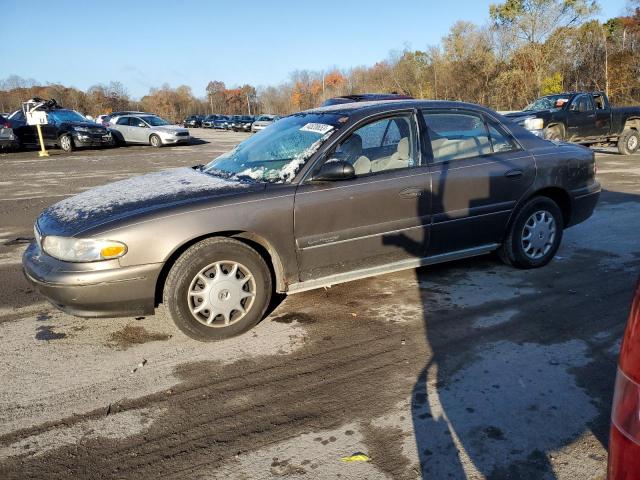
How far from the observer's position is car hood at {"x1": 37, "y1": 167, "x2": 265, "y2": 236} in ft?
11.2

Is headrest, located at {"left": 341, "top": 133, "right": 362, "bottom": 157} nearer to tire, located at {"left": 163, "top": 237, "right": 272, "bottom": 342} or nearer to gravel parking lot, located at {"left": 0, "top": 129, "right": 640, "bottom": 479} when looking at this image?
tire, located at {"left": 163, "top": 237, "right": 272, "bottom": 342}

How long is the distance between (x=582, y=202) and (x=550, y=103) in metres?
11.2

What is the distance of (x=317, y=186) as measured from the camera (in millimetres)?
3766

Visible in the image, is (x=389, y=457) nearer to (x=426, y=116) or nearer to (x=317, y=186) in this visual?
(x=317, y=186)

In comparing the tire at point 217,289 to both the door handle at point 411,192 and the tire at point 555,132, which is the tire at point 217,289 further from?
the tire at point 555,132

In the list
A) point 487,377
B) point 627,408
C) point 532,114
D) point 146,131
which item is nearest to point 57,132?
point 146,131

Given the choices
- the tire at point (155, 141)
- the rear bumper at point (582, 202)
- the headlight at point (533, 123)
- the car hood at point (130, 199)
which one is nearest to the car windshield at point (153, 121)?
the tire at point (155, 141)

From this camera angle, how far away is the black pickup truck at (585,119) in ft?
46.8

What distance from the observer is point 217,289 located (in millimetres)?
3531

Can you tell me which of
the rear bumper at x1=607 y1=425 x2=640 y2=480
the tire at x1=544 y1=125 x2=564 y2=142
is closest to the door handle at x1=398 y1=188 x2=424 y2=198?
the rear bumper at x1=607 y1=425 x2=640 y2=480

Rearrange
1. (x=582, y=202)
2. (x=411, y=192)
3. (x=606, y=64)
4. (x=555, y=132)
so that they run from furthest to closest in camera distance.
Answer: (x=606, y=64), (x=555, y=132), (x=582, y=202), (x=411, y=192)

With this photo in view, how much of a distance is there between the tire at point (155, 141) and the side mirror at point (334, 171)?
21261 mm

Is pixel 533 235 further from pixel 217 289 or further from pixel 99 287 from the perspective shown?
pixel 99 287

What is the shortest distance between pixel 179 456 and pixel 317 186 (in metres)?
2.07
